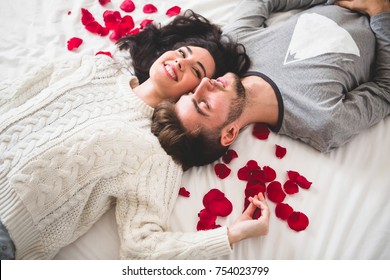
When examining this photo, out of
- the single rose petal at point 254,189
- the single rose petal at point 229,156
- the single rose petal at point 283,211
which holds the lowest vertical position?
the single rose petal at point 283,211

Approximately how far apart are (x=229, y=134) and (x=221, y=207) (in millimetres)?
284

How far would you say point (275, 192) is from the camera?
1.16 meters

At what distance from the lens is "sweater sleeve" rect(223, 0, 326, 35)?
5.17ft

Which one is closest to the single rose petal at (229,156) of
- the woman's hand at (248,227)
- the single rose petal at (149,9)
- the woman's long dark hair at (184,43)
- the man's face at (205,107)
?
the man's face at (205,107)

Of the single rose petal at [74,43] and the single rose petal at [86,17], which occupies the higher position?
the single rose petal at [86,17]

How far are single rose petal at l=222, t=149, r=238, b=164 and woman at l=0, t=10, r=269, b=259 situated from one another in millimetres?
191

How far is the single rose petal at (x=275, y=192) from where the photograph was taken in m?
1.15

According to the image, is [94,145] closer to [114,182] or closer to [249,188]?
[114,182]

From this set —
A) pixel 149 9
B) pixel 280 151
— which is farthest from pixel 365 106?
pixel 149 9

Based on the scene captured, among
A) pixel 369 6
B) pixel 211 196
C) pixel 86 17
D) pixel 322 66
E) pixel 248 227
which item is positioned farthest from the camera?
pixel 86 17

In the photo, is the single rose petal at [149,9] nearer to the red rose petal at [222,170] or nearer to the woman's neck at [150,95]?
the woman's neck at [150,95]

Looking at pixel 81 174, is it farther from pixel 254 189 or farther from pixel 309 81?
pixel 309 81
